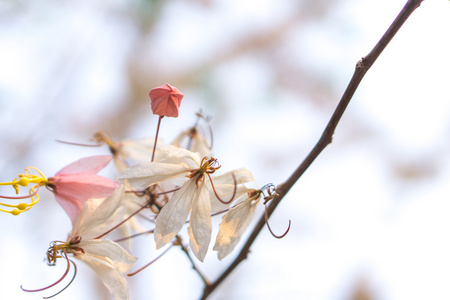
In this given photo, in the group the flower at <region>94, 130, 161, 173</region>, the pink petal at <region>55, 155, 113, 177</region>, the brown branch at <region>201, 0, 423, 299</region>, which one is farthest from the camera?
the flower at <region>94, 130, 161, 173</region>

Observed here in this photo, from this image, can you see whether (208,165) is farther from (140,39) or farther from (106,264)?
(140,39)

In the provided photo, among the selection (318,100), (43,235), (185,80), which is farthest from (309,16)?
(43,235)

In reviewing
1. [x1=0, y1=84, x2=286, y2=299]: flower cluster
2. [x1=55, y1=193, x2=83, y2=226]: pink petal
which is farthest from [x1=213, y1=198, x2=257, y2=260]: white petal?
[x1=55, y1=193, x2=83, y2=226]: pink petal

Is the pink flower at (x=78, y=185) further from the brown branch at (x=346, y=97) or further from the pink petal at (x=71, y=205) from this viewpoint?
the brown branch at (x=346, y=97)

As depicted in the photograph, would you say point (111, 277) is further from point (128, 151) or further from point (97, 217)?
point (128, 151)

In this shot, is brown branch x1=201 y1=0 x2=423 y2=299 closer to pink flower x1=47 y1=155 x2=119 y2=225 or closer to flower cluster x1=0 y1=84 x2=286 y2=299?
flower cluster x1=0 y1=84 x2=286 y2=299

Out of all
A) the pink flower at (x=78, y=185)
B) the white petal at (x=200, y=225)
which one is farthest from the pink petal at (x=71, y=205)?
the white petal at (x=200, y=225)

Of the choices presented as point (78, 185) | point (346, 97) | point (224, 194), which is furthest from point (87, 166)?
point (346, 97)
